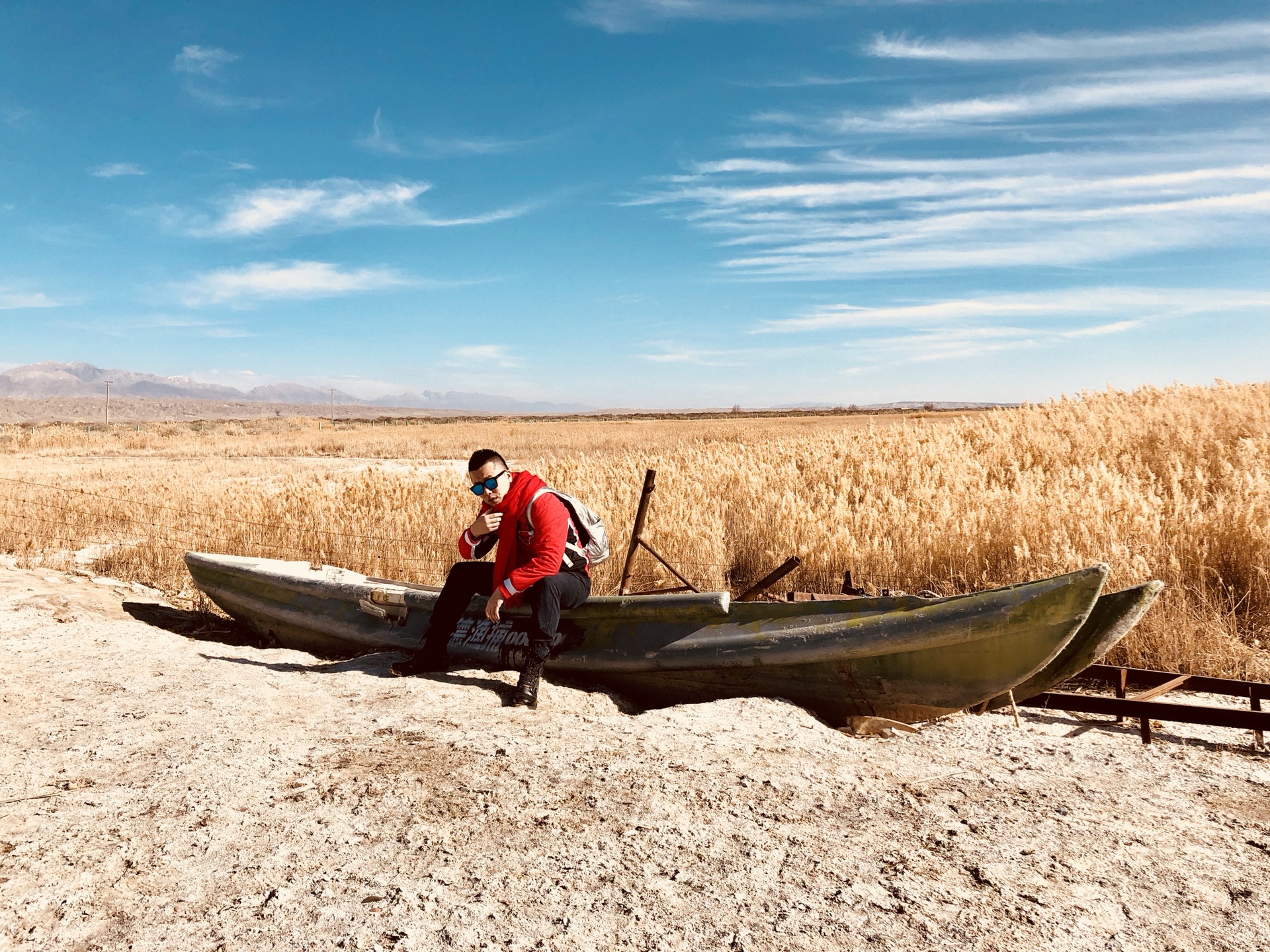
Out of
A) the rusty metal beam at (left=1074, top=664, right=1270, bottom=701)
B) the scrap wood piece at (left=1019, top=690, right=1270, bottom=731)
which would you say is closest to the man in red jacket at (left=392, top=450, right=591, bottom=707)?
the scrap wood piece at (left=1019, top=690, right=1270, bottom=731)

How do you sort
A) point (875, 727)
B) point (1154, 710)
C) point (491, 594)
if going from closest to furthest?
point (1154, 710) → point (875, 727) → point (491, 594)

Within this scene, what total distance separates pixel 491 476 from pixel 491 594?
2.94 feet

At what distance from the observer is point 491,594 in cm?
541

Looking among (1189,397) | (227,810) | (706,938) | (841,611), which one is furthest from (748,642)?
(1189,397)

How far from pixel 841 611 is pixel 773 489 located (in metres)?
4.72

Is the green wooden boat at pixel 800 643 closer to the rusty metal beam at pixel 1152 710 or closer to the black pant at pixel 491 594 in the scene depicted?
the black pant at pixel 491 594

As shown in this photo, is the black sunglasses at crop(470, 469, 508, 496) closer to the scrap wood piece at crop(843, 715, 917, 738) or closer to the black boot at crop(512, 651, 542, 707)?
the black boot at crop(512, 651, 542, 707)

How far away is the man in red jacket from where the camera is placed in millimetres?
4852

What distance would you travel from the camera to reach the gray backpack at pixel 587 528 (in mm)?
5070

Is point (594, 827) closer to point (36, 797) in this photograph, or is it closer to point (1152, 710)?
point (36, 797)

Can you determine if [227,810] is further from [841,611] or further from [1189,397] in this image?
[1189,397]

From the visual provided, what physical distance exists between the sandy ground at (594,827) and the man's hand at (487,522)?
987 mm

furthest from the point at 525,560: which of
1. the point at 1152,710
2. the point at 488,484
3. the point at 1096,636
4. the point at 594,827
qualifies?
the point at 1152,710

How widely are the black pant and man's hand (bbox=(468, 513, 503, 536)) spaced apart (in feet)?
1.11
